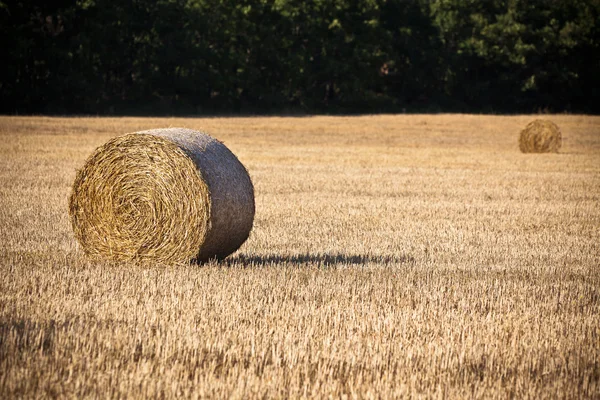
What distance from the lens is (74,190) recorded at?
376 inches

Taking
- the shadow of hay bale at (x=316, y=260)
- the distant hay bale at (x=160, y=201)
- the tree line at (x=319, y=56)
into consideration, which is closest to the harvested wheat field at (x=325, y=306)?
the shadow of hay bale at (x=316, y=260)

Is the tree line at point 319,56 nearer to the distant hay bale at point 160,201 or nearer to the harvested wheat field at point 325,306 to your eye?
the harvested wheat field at point 325,306

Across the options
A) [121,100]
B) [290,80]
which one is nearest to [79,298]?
[121,100]

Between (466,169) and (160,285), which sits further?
(466,169)

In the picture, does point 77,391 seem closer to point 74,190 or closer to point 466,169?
point 74,190

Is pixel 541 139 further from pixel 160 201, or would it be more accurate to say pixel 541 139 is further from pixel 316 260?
pixel 160 201

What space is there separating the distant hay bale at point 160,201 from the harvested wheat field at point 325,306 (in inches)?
9.8

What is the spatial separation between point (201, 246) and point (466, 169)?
52.7 feet

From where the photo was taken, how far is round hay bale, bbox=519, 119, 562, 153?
3003 cm

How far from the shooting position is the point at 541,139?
30.1m

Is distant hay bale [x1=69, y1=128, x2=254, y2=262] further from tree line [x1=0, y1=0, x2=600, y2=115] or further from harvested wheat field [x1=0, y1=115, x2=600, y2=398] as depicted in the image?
tree line [x1=0, y1=0, x2=600, y2=115]

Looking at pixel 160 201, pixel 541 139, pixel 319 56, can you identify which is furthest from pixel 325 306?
pixel 319 56

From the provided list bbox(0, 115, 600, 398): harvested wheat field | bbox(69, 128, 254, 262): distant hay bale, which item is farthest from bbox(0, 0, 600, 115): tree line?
bbox(69, 128, 254, 262): distant hay bale

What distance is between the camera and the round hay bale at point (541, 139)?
98.5 ft
